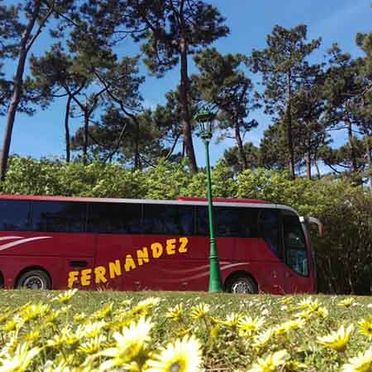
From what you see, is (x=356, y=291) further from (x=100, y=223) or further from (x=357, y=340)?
(x=357, y=340)

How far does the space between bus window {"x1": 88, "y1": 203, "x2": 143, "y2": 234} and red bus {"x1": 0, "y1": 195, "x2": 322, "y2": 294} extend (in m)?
0.03

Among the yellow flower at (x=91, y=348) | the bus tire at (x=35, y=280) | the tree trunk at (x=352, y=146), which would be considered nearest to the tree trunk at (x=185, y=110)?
the bus tire at (x=35, y=280)

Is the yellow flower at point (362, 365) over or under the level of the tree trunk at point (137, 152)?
under

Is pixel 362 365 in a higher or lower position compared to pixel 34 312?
lower

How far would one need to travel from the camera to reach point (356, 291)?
2367cm

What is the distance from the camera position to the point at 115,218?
51.0ft

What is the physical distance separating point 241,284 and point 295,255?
5.67ft

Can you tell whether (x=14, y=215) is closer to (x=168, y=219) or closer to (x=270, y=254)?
(x=168, y=219)

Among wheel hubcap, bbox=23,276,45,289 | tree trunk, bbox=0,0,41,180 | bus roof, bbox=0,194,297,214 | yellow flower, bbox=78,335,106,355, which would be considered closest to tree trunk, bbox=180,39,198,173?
tree trunk, bbox=0,0,41,180

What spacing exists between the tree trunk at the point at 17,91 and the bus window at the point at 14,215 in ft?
20.4

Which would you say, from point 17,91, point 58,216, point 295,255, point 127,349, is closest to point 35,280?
point 58,216

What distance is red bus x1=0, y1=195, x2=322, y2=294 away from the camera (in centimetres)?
1502

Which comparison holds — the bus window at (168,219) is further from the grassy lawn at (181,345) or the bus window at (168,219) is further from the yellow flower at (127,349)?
the yellow flower at (127,349)

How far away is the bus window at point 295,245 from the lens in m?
15.9
